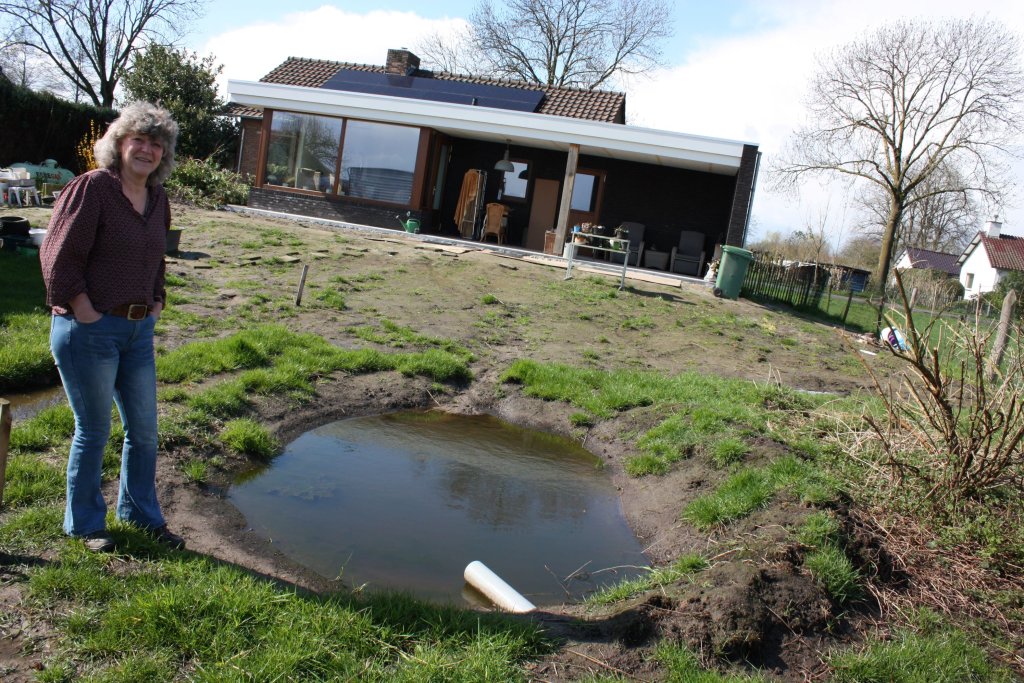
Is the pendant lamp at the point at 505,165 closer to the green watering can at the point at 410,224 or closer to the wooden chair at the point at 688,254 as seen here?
the green watering can at the point at 410,224

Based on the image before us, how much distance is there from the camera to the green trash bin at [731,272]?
14906mm

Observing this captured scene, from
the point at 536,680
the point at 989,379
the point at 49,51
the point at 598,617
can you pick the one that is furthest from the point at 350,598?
the point at 49,51

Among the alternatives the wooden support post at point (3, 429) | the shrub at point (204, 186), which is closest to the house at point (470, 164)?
the shrub at point (204, 186)

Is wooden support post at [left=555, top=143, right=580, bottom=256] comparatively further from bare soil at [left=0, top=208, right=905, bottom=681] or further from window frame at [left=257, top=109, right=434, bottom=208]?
window frame at [left=257, top=109, right=434, bottom=208]

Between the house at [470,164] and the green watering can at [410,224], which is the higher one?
the house at [470,164]

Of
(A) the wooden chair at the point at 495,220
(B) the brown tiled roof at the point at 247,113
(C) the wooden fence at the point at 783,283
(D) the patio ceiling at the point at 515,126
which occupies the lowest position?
(C) the wooden fence at the point at 783,283

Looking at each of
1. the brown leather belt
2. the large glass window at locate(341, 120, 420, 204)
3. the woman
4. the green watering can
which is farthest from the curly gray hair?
the large glass window at locate(341, 120, 420, 204)

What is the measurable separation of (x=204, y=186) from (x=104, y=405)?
16638 millimetres

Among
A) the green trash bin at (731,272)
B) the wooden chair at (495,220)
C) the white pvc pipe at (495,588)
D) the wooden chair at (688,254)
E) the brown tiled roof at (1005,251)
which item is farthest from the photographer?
the brown tiled roof at (1005,251)

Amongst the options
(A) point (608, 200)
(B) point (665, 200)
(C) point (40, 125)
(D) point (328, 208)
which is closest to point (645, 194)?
(B) point (665, 200)

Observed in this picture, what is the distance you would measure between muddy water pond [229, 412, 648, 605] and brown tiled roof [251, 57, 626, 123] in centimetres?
1546

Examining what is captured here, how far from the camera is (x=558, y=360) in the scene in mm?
9000

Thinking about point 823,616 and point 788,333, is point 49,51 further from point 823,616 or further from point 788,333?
point 823,616

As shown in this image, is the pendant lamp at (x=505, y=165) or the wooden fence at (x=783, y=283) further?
the pendant lamp at (x=505, y=165)
